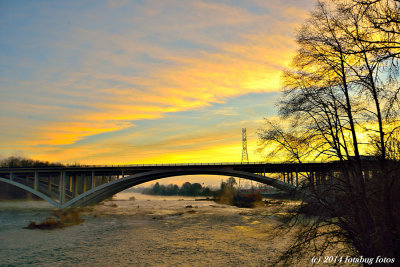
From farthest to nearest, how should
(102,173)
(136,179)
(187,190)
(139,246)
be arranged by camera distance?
(187,190), (102,173), (136,179), (139,246)

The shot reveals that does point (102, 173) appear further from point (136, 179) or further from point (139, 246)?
point (139, 246)

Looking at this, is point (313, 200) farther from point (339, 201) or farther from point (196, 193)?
point (196, 193)

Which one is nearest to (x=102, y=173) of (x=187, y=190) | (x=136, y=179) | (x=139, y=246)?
(x=136, y=179)

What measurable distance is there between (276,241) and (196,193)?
12770cm

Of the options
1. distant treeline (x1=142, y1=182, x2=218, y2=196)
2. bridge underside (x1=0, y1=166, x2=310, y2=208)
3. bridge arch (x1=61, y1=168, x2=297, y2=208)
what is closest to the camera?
bridge arch (x1=61, y1=168, x2=297, y2=208)

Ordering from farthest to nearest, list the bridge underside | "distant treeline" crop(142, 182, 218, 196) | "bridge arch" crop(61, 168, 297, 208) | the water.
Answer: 1. "distant treeline" crop(142, 182, 218, 196)
2. the bridge underside
3. "bridge arch" crop(61, 168, 297, 208)
4. the water

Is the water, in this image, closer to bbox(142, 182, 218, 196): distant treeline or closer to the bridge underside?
the bridge underside

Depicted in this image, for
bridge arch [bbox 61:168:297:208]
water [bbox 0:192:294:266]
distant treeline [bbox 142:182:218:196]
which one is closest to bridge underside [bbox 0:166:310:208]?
bridge arch [bbox 61:168:297:208]

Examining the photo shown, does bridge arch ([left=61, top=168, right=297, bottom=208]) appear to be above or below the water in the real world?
above

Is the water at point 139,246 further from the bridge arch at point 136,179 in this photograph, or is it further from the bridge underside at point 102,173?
the bridge underside at point 102,173

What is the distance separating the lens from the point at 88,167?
161 feet

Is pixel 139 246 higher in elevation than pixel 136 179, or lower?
lower

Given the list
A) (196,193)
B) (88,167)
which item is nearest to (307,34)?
(88,167)

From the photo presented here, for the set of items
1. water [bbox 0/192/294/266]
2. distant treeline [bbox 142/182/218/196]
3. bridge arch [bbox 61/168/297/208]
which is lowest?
distant treeline [bbox 142/182/218/196]
